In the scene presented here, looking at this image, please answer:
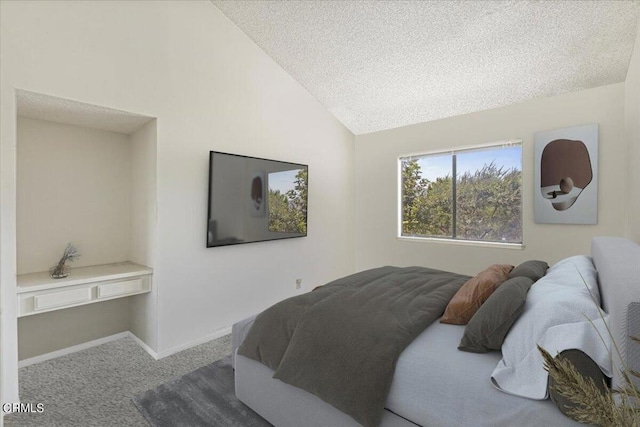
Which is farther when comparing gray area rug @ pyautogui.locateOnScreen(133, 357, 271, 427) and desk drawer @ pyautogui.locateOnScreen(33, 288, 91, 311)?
desk drawer @ pyautogui.locateOnScreen(33, 288, 91, 311)

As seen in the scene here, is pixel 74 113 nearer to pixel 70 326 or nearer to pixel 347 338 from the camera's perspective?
pixel 70 326

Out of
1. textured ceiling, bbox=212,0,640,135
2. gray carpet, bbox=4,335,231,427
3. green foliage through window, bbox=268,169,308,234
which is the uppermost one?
textured ceiling, bbox=212,0,640,135

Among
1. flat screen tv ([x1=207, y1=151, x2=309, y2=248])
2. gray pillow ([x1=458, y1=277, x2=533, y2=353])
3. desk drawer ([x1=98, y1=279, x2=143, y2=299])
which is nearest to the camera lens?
gray pillow ([x1=458, y1=277, x2=533, y2=353])

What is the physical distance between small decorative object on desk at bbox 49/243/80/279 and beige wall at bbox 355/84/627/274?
142 inches

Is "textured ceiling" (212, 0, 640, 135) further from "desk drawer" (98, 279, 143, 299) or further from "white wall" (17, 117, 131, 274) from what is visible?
"desk drawer" (98, 279, 143, 299)

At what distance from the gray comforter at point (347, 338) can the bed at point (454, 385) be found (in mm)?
85

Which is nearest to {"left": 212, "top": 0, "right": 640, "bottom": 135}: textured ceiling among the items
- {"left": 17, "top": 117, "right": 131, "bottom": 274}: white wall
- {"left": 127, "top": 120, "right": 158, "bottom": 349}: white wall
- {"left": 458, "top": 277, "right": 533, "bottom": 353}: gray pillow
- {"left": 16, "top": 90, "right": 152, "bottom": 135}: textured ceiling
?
{"left": 16, "top": 90, "right": 152, "bottom": 135}: textured ceiling

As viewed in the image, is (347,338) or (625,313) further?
(347,338)

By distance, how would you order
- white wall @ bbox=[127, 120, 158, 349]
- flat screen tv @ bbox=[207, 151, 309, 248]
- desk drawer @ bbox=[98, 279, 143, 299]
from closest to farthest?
1. desk drawer @ bbox=[98, 279, 143, 299]
2. white wall @ bbox=[127, 120, 158, 349]
3. flat screen tv @ bbox=[207, 151, 309, 248]

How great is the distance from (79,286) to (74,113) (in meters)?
1.46

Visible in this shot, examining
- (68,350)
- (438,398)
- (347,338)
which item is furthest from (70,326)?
(438,398)

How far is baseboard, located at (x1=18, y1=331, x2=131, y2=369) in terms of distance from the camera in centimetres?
269

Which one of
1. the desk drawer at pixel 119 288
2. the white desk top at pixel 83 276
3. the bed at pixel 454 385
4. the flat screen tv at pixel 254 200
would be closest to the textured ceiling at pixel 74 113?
the flat screen tv at pixel 254 200

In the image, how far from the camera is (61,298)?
2432 millimetres
